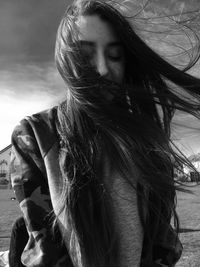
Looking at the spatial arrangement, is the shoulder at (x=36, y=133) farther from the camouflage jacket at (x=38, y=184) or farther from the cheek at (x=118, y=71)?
the cheek at (x=118, y=71)

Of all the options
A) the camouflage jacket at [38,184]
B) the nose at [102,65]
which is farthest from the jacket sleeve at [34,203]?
the nose at [102,65]

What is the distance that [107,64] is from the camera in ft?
5.26

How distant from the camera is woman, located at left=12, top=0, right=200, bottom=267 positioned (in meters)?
1.39

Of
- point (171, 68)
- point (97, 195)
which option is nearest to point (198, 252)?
point (171, 68)

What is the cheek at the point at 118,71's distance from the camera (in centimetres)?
165

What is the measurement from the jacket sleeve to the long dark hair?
0.07 meters

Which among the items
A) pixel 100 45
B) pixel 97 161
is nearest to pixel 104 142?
pixel 97 161

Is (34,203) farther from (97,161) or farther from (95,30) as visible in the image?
(95,30)

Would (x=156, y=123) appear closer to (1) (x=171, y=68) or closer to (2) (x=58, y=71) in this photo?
(1) (x=171, y=68)

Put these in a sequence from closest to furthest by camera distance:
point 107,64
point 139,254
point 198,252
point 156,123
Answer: point 139,254 → point 107,64 → point 156,123 → point 198,252

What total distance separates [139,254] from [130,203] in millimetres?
192

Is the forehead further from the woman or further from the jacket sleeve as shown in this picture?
the jacket sleeve

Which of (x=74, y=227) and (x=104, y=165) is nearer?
(x=74, y=227)

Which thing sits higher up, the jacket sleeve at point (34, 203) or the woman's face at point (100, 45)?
the woman's face at point (100, 45)
